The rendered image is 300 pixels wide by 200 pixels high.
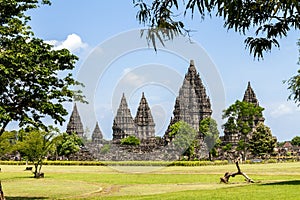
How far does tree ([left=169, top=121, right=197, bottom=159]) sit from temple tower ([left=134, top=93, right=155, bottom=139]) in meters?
18.4

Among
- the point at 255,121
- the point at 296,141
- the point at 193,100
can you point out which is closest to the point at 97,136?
the point at 193,100

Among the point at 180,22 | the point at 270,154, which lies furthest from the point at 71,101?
the point at 270,154

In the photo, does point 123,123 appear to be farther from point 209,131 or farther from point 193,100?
point 209,131

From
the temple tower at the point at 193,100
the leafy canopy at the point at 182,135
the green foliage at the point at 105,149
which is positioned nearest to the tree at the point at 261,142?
the leafy canopy at the point at 182,135

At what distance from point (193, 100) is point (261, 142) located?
26592mm

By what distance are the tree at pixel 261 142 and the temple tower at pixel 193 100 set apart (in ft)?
73.0

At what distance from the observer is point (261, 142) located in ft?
282

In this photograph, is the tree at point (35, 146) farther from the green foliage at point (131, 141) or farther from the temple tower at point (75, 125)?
the temple tower at point (75, 125)

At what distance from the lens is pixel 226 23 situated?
605cm

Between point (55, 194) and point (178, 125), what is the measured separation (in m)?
74.8

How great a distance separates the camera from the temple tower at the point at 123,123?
388ft

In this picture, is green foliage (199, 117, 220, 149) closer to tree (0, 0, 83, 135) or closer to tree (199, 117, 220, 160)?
tree (199, 117, 220, 160)

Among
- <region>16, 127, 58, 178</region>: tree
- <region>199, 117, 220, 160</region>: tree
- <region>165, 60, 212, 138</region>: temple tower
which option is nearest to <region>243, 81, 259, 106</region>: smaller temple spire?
<region>165, 60, 212, 138</region>: temple tower

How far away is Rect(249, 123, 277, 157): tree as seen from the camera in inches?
3390
